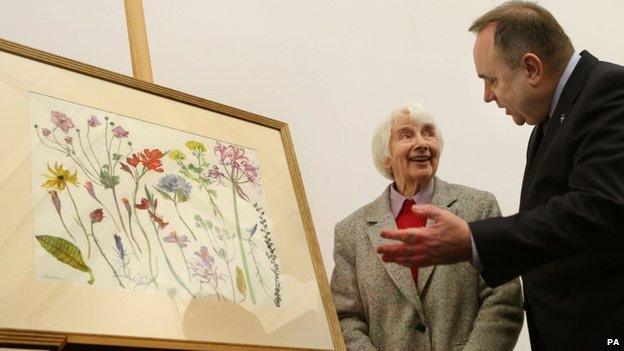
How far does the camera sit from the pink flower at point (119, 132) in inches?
76.9

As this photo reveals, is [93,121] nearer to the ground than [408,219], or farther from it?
farther from it

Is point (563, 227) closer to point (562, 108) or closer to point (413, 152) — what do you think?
point (562, 108)

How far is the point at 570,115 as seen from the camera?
189 centimetres

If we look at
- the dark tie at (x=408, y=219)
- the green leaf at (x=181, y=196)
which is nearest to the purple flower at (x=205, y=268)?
the green leaf at (x=181, y=196)

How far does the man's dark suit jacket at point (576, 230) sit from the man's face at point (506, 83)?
0.35 feet

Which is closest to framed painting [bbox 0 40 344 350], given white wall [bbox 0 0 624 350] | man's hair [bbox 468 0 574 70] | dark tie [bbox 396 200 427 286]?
dark tie [bbox 396 200 427 286]

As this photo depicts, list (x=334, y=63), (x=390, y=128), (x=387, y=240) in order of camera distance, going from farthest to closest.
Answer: (x=334, y=63)
(x=390, y=128)
(x=387, y=240)

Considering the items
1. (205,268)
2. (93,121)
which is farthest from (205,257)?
(93,121)

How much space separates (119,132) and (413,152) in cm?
86

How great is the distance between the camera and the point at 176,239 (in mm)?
1896

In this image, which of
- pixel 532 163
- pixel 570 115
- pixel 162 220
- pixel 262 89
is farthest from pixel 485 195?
pixel 262 89

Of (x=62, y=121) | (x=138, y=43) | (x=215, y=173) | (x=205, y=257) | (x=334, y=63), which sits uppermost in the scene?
(x=334, y=63)

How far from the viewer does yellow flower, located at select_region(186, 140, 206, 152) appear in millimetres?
2095

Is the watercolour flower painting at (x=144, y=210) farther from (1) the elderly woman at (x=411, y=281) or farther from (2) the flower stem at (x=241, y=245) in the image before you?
(1) the elderly woman at (x=411, y=281)
